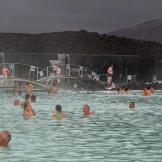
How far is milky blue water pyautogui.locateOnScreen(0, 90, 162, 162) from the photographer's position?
23.2m

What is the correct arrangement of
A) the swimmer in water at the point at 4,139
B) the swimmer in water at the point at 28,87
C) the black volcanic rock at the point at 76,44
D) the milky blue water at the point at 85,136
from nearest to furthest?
the milky blue water at the point at 85,136 < the swimmer in water at the point at 4,139 < the swimmer in water at the point at 28,87 < the black volcanic rock at the point at 76,44

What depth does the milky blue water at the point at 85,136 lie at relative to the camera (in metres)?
23.2

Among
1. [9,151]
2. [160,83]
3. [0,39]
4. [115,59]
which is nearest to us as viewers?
[9,151]

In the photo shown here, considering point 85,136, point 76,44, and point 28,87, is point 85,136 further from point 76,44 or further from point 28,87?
point 76,44

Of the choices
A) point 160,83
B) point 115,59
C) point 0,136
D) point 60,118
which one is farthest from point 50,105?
point 115,59

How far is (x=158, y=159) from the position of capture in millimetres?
22484

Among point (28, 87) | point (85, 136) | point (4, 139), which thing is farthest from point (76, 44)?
point (4, 139)

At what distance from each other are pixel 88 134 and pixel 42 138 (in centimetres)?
236

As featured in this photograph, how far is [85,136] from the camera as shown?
2894cm

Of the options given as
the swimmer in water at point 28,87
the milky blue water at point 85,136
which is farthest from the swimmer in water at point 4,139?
the swimmer in water at point 28,87

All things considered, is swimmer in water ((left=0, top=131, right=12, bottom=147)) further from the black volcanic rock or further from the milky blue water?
the black volcanic rock

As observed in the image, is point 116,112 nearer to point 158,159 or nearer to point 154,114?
point 154,114

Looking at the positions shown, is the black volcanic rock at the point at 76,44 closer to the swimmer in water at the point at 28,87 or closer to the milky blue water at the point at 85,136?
the swimmer in water at the point at 28,87

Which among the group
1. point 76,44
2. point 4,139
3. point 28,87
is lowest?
point 4,139
